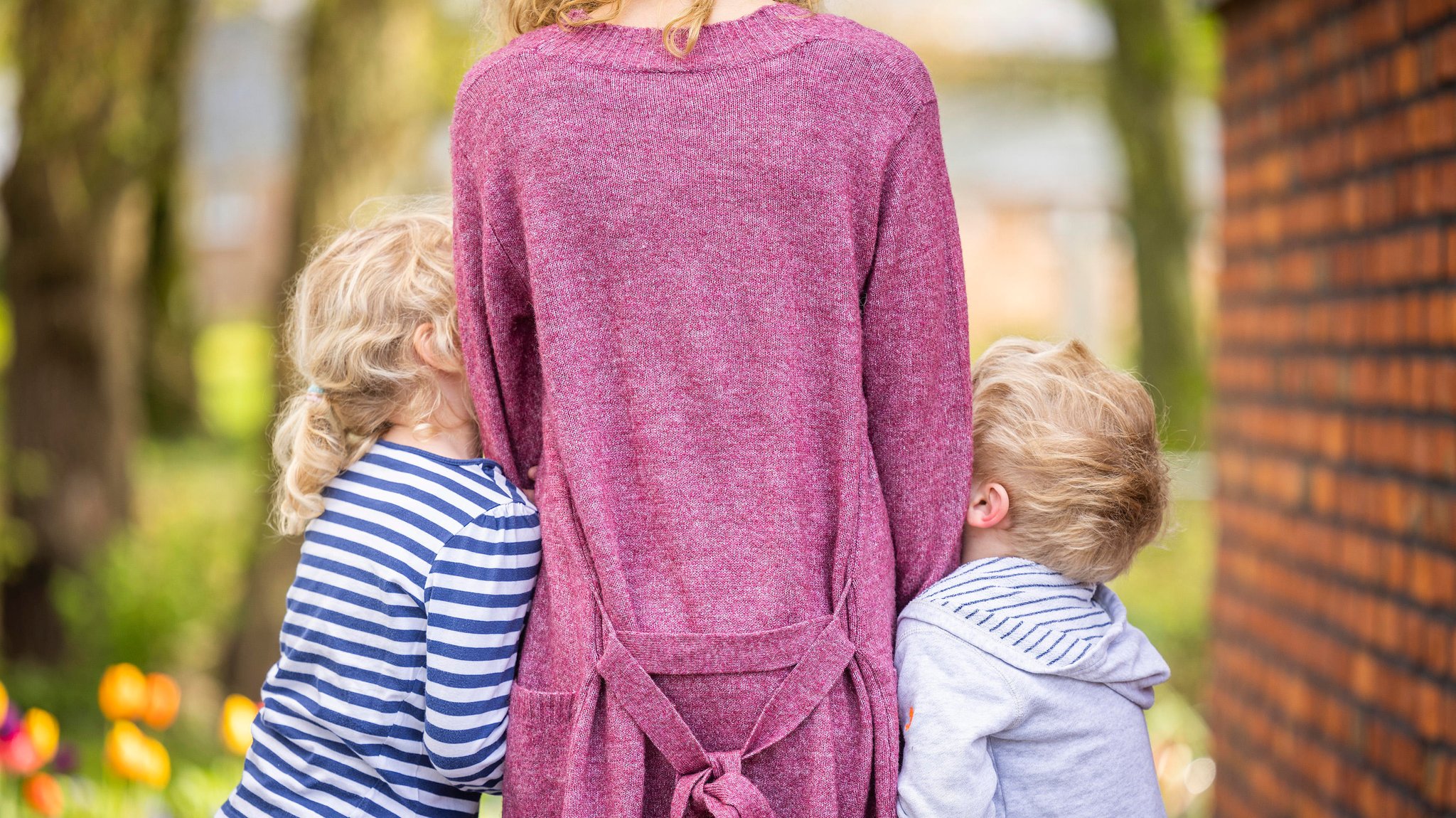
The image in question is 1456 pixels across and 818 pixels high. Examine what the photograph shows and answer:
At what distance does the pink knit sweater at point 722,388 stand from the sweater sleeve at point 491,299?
0.14 ft

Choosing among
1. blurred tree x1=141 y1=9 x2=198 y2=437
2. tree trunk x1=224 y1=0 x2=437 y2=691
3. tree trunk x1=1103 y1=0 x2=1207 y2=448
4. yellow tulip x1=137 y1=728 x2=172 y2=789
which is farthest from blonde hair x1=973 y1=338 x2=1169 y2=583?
blurred tree x1=141 y1=9 x2=198 y2=437

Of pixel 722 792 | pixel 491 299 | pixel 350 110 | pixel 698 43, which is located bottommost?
pixel 722 792

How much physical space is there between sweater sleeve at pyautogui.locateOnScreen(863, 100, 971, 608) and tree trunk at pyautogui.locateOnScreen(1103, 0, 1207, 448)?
36.3 ft

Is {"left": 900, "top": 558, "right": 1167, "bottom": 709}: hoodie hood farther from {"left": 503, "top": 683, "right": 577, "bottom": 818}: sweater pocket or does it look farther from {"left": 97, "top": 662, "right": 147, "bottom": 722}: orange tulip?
{"left": 97, "top": 662, "right": 147, "bottom": 722}: orange tulip

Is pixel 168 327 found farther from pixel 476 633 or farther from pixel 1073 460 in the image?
pixel 1073 460

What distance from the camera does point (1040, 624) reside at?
5.67ft

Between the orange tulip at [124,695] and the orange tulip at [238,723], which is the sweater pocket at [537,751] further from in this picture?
the orange tulip at [124,695]

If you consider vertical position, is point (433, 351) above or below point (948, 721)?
above

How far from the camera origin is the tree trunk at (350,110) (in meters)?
5.80

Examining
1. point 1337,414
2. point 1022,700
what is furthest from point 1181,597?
point 1022,700

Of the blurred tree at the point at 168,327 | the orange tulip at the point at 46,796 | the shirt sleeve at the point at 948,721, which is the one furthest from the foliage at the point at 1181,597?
the blurred tree at the point at 168,327

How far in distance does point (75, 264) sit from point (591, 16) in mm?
5466

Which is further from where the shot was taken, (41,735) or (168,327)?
(168,327)

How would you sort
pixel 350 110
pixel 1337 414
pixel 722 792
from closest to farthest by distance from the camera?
pixel 722 792
pixel 1337 414
pixel 350 110
